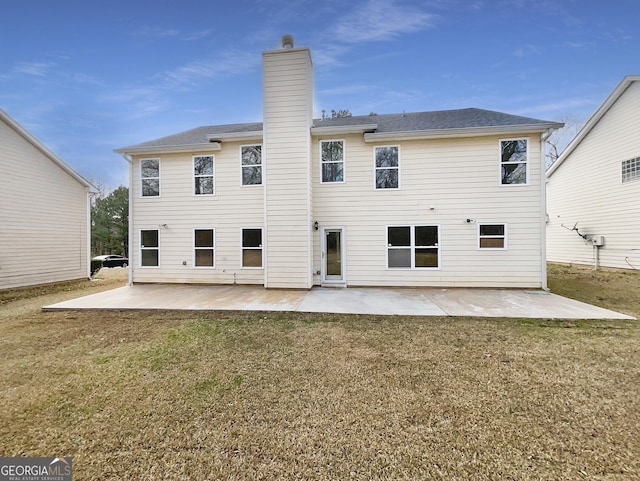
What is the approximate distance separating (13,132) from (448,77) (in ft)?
57.9

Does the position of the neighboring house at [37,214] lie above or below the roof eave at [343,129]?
below

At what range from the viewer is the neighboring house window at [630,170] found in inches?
412

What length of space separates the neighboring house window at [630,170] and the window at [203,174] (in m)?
15.8

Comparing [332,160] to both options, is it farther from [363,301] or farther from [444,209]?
[363,301]

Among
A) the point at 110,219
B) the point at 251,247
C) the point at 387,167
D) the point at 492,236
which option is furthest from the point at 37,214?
the point at 492,236

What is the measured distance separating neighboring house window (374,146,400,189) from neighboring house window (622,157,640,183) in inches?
374

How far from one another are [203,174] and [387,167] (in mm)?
6415

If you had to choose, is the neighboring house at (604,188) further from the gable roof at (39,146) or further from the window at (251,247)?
the gable roof at (39,146)

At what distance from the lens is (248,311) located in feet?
20.9

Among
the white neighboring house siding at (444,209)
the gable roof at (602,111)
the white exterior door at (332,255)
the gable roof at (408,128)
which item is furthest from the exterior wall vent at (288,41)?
the gable roof at (602,111)

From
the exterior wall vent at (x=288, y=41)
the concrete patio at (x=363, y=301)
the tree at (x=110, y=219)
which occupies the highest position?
the exterior wall vent at (x=288, y=41)

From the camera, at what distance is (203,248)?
990cm

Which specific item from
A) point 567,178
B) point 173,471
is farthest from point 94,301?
point 567,178

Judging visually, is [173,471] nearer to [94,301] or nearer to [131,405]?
[131,405]
